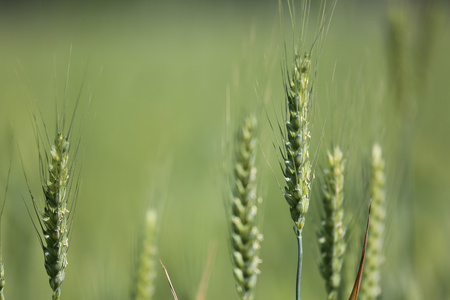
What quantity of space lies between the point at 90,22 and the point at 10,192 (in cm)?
634

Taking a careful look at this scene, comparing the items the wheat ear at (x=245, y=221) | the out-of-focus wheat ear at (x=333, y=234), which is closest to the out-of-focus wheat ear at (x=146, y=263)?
the wheat ear at (x=245, y=221)

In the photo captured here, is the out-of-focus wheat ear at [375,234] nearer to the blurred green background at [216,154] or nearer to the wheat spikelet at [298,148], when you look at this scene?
the blurred green background at [216,154]

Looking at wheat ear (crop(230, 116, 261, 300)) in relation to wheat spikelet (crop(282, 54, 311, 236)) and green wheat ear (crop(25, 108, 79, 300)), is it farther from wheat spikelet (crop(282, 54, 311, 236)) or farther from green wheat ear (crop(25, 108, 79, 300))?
green wheat ear (crop(25, 108, 79, 300))

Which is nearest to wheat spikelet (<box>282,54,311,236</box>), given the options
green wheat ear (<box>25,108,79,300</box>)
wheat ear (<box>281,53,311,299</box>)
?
wheat ear (<box>281,53,311,299</box>)

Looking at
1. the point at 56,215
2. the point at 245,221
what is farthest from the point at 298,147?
the point at 56,215

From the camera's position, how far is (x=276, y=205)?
2184 mm

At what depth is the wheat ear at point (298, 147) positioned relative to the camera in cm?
54

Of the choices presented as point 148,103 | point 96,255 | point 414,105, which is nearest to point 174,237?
point 96,255

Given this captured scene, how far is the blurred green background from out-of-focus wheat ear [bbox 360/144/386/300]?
22 mm

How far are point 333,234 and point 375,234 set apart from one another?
0.66 ft

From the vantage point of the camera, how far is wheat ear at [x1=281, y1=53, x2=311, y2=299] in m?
0.54

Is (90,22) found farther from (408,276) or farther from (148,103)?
(408,276)

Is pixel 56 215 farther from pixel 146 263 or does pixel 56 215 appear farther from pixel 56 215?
pixel 146 263

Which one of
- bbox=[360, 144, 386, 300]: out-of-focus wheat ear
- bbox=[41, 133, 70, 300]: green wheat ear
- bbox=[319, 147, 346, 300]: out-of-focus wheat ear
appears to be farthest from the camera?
bbox=[360, 144, 386, 300]: out-of-focus wheat ear
